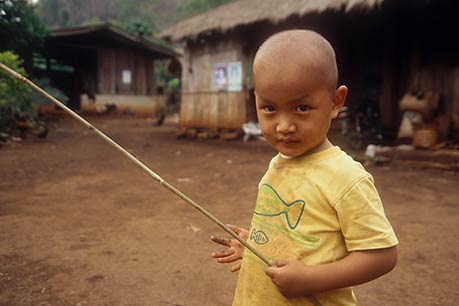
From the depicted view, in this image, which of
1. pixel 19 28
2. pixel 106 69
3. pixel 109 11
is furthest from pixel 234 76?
pixel 109 11

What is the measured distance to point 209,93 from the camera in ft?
36.8

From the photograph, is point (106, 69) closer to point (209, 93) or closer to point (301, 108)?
point (209, 93)

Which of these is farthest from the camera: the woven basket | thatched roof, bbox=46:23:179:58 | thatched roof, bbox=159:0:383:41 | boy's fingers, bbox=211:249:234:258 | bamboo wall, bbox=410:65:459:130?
thatched roof, bbox=46:23:179:58

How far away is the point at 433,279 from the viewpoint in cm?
254

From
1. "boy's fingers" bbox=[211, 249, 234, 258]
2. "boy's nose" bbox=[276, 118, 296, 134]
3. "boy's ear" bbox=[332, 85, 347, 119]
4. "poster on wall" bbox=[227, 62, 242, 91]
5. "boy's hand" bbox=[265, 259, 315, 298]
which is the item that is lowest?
"boy's fingers" bbox=[211, 249, 234, 258]

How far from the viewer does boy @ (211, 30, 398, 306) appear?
99cm

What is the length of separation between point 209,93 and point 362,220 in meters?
10.4

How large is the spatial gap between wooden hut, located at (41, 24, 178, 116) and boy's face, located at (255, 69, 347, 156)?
18051 millimetres

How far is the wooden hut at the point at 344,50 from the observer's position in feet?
27.7

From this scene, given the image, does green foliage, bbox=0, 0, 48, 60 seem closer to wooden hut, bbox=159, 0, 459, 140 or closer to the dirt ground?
wooden hut, bbox=159, 0, 459, 140

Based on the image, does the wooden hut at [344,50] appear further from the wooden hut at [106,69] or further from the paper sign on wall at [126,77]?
the paper sign on wall at [126,77]

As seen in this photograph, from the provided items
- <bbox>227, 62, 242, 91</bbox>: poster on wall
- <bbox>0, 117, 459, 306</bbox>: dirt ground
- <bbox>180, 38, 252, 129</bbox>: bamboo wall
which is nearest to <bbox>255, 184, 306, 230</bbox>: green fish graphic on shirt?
<bbox>0, 117, 459, 306</bbox>: dirt ground

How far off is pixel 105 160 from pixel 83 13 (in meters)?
44.4

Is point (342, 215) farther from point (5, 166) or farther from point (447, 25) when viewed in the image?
point (447, 25)
